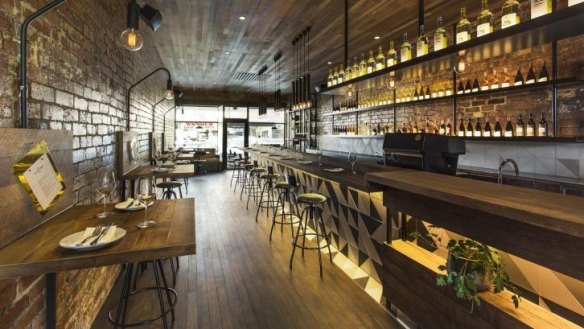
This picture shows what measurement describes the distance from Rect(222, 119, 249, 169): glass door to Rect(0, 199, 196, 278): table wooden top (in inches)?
422

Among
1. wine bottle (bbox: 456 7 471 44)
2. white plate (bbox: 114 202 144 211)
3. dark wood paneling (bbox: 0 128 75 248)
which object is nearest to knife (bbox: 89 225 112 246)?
dark wood paneling (bbox: 0 128 75 248)

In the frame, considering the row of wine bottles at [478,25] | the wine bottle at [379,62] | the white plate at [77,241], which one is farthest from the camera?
the wine bottle at [379,62]

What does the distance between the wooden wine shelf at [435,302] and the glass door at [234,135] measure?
A: 35.1 ft

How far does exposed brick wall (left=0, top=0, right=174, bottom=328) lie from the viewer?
141 centimetres

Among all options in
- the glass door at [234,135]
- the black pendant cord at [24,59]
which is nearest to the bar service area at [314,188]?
the black pendant cord at [24,59]

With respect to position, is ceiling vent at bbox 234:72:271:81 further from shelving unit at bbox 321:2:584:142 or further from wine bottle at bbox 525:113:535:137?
wine bottle at bbox 525:113:535:137

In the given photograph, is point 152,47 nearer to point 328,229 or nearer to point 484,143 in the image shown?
point 328,229

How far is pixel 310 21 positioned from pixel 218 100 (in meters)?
7.61

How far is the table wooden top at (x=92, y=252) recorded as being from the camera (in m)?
1.21

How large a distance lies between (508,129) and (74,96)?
15.2ft

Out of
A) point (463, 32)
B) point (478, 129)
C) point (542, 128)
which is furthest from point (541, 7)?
point (478, 129)

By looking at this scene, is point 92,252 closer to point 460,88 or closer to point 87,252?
point 87,252

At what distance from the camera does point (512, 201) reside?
135 centimetres

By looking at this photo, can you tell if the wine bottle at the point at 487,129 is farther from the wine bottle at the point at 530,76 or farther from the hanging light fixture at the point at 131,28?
the hanging light fixture at the point at 131,28
